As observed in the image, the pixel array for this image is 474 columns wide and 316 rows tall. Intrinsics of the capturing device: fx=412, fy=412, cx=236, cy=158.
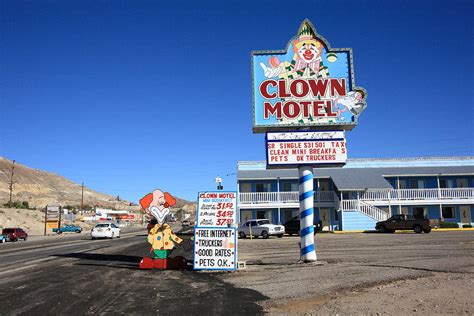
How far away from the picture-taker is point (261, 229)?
3359 cm

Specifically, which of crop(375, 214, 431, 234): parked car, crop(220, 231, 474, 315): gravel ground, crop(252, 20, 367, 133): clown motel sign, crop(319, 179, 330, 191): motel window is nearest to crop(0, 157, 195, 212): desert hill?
crop(319, 179, 330, 191): motel window

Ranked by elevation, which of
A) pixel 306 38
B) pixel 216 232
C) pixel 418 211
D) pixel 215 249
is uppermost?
pixel 306 38

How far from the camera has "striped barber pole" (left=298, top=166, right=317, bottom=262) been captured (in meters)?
14.8

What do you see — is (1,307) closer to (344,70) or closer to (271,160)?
(271,160)

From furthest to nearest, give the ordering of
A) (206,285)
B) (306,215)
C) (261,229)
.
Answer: (261,229)
(306,215)
(206,285)

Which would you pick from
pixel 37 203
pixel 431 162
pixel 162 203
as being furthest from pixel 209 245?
pixel 37 203

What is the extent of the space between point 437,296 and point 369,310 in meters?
1.76

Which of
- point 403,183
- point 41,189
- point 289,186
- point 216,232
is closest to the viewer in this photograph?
point 216,232

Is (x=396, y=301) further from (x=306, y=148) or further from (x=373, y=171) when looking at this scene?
(x=373, y=171)

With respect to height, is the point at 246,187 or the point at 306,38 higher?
the point at 306,38

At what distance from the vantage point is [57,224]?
6469 centimetres

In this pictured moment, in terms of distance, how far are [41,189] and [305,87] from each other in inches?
5963

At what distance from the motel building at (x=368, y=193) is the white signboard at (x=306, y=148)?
2248 cm

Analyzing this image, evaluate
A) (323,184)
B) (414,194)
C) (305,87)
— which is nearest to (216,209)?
(305,87)
